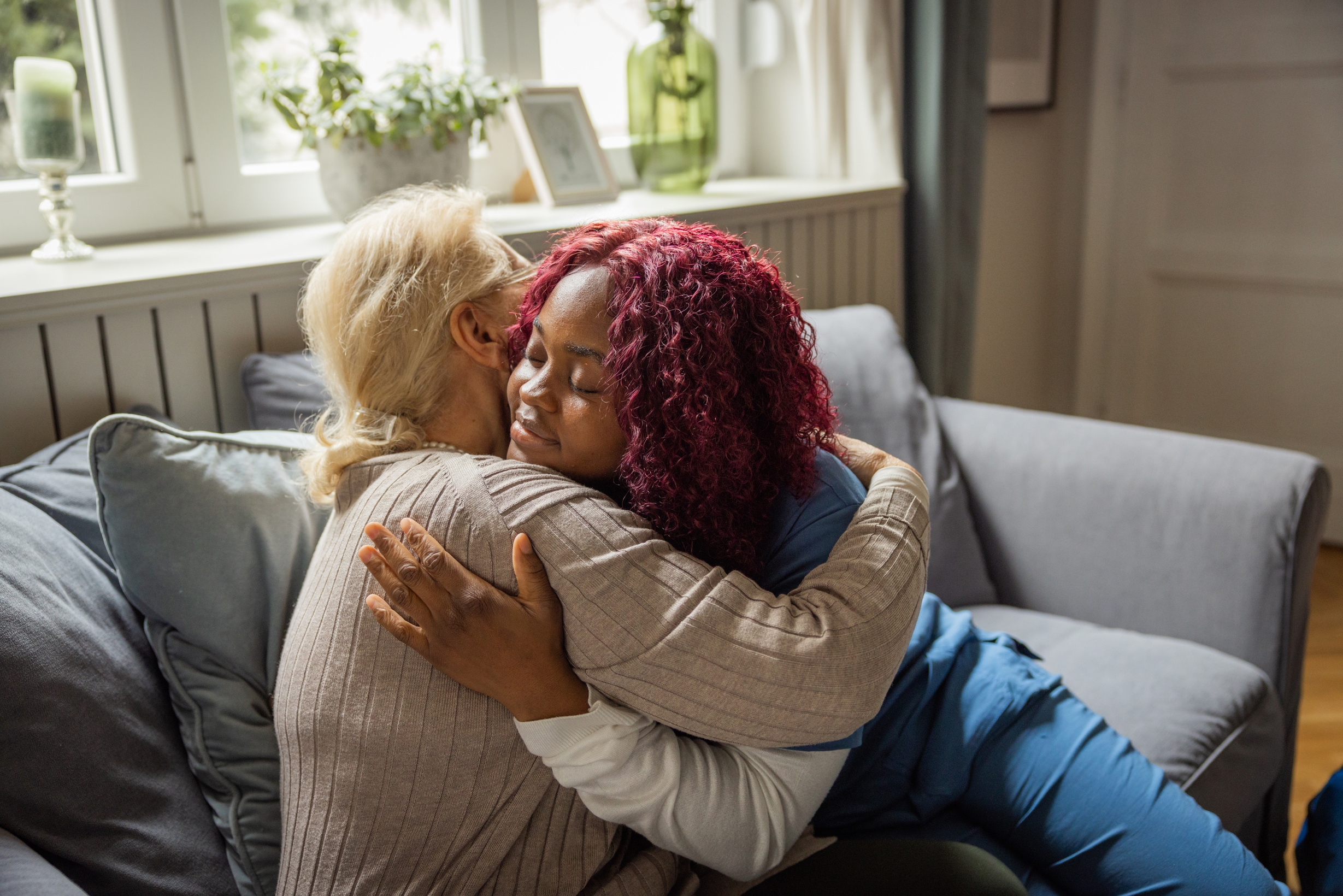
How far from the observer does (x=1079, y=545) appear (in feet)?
5.73

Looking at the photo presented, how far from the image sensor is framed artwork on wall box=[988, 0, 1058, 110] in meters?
2.90

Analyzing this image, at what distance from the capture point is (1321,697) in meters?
2.35

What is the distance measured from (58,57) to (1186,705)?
181 centimetres

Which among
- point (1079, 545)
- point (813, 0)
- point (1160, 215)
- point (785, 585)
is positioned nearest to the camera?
point (785, 585)

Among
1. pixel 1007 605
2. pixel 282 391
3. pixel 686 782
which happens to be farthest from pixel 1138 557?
pixel 282 391

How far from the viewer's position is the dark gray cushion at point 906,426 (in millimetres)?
1750

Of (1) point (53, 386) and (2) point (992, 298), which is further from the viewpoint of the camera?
(2) point (992, 298)

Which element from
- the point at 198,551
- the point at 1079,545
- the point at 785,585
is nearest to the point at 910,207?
the point at 1079,545

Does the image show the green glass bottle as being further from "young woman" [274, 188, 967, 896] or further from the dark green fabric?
the dark green fabric

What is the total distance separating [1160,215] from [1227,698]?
2.11m

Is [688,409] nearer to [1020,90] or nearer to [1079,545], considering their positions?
[1079,545]

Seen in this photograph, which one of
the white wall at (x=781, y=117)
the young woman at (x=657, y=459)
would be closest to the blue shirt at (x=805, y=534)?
the young woman at (x=657, y=459)

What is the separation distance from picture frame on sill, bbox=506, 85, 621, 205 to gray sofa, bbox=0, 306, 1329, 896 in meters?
0.50

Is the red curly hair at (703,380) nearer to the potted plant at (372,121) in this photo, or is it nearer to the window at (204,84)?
the potted plant at (372,121)
